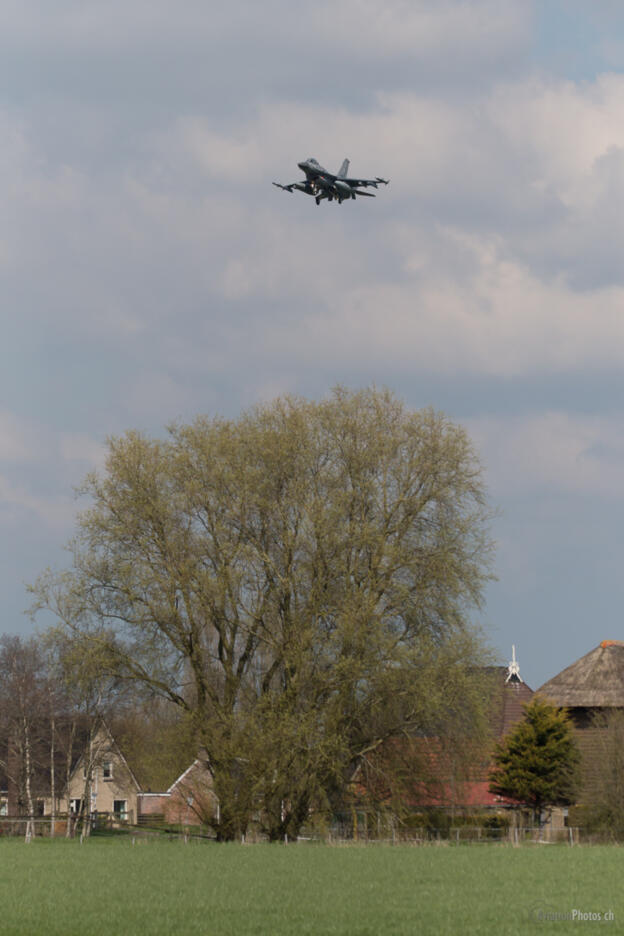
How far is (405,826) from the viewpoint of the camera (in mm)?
43719

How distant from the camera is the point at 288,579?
41.8 metres

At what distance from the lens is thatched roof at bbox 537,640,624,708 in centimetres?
6512

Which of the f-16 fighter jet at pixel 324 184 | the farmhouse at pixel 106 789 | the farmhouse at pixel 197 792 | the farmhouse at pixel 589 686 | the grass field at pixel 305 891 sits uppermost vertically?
the f-16 fighter jet at pixel 324 184

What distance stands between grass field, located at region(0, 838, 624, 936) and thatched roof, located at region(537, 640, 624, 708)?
Result: 2803 cm

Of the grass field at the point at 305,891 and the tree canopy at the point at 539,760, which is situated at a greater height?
the tree canopy at the point at 539,760

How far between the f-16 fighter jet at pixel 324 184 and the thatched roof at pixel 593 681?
32.6 m

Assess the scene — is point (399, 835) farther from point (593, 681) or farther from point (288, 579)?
point (593, 681)

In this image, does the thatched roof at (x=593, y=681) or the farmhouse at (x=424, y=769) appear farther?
the thatched roof at (x=593, y=681)

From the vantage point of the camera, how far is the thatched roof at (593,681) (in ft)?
214

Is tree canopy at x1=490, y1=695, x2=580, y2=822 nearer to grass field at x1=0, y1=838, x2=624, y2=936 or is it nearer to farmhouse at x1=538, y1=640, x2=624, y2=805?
farmhouse at x1=538, y1=640, x2=624, y2=805

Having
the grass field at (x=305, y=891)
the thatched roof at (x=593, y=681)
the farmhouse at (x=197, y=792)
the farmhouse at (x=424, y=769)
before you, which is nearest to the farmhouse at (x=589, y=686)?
the thatched roof at (x=593, y=681)

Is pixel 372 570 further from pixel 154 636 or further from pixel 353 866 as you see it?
pixel 353 866

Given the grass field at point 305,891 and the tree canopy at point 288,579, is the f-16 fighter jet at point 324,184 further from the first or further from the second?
the grass field at point 305,891

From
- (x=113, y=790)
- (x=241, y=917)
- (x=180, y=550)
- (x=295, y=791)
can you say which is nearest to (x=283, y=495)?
(x=180, y=550)
